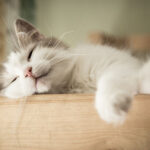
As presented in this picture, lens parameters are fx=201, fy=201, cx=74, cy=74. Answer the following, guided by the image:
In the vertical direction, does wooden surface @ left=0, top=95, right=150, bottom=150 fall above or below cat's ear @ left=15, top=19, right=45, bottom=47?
below

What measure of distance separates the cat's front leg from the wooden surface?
0.14 ft

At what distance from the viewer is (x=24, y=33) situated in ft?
3.42

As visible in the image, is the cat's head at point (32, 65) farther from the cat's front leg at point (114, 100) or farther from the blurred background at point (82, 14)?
the blurred background at point (82, 14)

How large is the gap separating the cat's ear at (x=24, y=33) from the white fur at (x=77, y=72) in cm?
8

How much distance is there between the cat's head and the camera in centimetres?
85

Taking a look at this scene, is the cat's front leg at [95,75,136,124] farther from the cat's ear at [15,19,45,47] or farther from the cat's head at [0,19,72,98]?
the cat's ear at [15,19,45,47]

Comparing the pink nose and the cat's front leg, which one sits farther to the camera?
the pink nose

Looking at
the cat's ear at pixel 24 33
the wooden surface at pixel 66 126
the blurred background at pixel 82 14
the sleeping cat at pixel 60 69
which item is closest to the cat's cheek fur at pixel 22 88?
the sleeping cat at pixel 60 69

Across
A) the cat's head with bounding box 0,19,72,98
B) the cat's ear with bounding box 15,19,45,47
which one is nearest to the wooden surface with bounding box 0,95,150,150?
the cat's head with bounding box 0,19,72,98

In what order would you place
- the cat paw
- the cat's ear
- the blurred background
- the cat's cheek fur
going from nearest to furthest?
1. the cat paw
2. the cat's cheek fur
3. the cat's ear
4. the blurred background

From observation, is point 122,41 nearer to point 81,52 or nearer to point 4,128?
point 81,52

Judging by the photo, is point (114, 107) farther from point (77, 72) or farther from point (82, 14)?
point (82, 14)

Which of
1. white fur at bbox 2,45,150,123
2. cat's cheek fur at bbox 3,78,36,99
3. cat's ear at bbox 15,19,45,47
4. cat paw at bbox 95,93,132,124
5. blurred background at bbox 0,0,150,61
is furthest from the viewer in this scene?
blurred background at bbox 0,0,150,61

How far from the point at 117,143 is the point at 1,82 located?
64 centimetres
